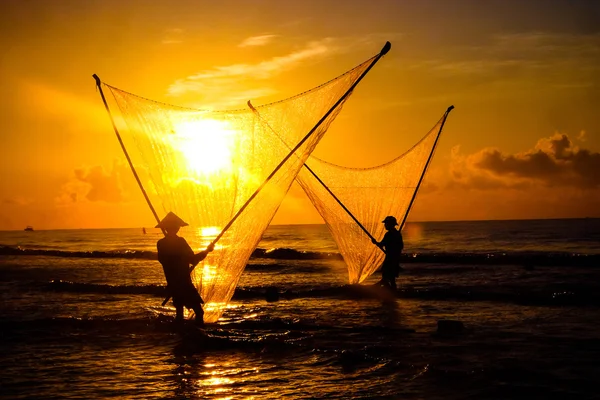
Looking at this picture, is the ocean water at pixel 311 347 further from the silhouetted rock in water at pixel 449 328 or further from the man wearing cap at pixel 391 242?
the man wearing cap at pixel 391 242

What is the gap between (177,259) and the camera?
10805 millimetres

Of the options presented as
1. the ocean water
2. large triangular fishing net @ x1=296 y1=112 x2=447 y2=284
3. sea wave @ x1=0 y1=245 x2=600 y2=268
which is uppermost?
large triangular fishing net @ x1=296 y1=112 x2=447 y2=284

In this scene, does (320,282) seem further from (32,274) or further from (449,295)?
(32,274)

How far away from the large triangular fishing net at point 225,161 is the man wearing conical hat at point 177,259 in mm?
310

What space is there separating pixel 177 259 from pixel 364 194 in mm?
7367

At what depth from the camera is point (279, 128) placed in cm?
1172

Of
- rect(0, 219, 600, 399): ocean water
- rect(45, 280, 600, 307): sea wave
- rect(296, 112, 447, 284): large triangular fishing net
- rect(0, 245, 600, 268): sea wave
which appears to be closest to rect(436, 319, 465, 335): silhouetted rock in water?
rect(0, 219, 600, 399): ocean water

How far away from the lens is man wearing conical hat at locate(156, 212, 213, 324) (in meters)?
10.7

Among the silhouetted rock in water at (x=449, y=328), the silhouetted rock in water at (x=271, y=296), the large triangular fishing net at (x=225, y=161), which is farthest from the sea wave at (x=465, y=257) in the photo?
the large triangular fishing net at (x=225, y=161)

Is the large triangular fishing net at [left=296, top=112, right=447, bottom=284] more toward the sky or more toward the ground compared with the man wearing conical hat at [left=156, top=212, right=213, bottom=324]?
more toward the sky

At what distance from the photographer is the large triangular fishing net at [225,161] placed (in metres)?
10.9

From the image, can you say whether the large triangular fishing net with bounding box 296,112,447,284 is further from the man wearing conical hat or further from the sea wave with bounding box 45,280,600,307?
the man wearing conical hat

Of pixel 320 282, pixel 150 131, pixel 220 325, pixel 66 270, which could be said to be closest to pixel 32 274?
pixel 66 270

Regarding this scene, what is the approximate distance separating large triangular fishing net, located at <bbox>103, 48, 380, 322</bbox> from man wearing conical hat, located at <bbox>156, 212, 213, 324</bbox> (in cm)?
31
